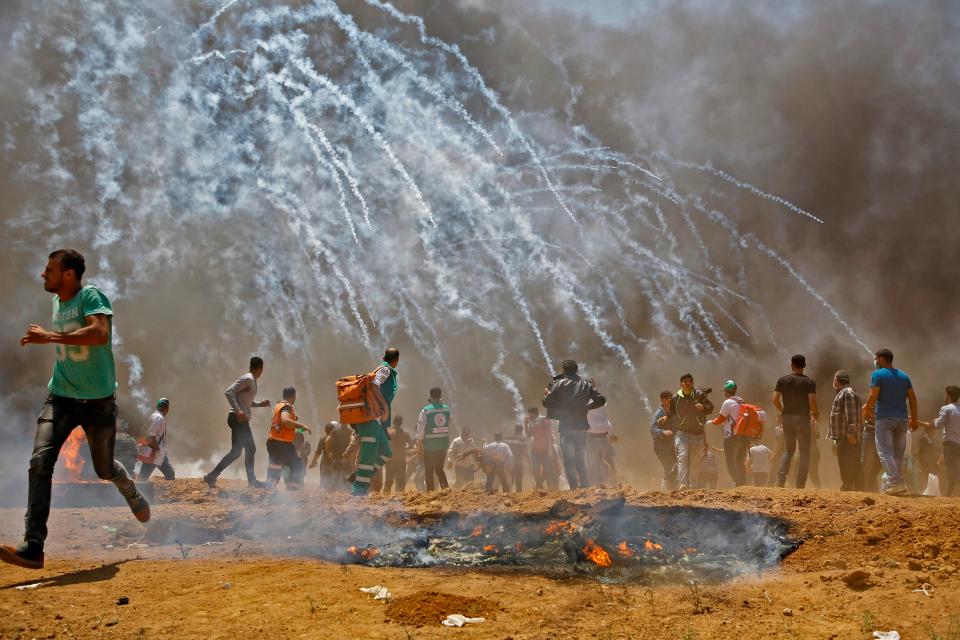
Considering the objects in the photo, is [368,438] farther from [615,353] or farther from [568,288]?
[568,288]

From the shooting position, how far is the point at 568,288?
125 feet

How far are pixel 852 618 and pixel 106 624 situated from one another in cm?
428

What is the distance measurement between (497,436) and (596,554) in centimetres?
918

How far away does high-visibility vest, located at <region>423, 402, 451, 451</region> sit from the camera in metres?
12.5

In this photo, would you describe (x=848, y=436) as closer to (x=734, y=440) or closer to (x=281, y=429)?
(x=734, y=440)

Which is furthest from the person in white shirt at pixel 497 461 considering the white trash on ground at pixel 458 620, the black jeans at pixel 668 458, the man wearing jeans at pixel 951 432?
the white trash on ground at pixel 458 620

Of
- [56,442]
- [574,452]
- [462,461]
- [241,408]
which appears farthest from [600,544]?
[462,461]

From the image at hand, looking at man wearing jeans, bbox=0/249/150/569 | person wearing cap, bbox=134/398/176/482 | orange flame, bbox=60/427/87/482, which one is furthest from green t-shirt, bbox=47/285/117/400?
person wearing cap, bbox=134/398/176/482

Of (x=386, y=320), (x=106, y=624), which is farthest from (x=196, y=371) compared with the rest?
(x=106, y=624)

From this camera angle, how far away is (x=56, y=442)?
520 centimetres

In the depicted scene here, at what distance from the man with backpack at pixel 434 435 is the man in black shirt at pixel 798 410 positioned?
531 cm

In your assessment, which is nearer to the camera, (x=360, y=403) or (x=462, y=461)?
A: (x=360, y=403)

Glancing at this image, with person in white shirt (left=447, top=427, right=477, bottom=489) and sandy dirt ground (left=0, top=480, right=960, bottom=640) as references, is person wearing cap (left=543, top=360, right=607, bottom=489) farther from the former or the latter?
person in white shirt (left=447, top=427, right=477, bottom=489)

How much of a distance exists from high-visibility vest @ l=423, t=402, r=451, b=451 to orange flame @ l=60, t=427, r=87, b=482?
5.13 metres
